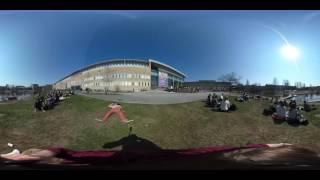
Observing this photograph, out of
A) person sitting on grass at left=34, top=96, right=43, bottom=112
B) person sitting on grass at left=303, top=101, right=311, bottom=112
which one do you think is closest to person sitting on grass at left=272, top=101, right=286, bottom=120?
person sitting on grass at left=303, top=101, right=311, bottom=112

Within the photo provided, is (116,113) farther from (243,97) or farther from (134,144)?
(243,97)

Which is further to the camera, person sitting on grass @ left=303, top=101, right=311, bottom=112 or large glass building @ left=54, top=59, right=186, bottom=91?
person sitting on grass @ left=303, top=101, right=311, bottom=112

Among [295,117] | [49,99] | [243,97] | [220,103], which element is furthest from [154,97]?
[295,117]

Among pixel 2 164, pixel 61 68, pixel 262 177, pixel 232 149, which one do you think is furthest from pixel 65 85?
pixel 262 177

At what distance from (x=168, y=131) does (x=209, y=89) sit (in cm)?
43

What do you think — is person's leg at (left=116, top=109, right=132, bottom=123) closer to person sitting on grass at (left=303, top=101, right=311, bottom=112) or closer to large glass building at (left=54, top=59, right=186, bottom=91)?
large glass building at (left=54, top=59, right=186, bottom=91)

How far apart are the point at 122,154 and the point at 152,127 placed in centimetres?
30

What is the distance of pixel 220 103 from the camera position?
10.0 feet

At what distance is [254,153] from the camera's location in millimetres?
3010

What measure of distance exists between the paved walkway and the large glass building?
0.05m

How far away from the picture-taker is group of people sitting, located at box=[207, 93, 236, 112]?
9.97 feet

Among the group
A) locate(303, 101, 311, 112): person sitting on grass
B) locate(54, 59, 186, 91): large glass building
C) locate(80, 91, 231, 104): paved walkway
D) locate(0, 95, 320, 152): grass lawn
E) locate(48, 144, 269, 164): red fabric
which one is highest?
locate(54, 59, 186, 91): large glass building

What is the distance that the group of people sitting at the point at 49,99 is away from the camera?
303 cm

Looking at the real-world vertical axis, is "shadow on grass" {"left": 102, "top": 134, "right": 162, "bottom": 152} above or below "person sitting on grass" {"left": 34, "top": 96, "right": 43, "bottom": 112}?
below
